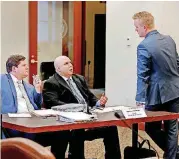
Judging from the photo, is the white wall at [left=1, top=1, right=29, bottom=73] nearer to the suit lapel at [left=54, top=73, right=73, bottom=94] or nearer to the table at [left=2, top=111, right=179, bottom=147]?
the suit lapel at [left=54, top=73, right=73, bottom=94]

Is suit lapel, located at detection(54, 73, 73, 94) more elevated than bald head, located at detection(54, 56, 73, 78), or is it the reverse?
bald head, located at detection(54, 56, 73, 78)

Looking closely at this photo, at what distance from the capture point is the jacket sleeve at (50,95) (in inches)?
157

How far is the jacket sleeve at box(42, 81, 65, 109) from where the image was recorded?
4000 millimetres

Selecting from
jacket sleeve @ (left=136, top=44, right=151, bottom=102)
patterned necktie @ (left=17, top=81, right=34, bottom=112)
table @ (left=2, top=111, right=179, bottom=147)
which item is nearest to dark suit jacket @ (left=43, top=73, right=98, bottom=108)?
patterned necktie @ (left=17, top=81, right=34, bottom=112)

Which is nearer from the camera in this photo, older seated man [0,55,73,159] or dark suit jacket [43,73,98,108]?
older seated man [0,55,73,159]

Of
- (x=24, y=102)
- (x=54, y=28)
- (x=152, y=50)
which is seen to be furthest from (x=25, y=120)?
(x=54, y=28)

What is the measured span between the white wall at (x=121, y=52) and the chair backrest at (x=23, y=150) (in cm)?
482

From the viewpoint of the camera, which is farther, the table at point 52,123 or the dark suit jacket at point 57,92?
the dark suit jacket at point 57,92

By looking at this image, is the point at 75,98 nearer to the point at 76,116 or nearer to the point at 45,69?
the point at 76,116

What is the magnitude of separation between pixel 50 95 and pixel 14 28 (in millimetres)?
2666

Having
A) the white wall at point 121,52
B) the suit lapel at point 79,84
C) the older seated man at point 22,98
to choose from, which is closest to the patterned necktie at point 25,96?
the older seated man at point 22,98

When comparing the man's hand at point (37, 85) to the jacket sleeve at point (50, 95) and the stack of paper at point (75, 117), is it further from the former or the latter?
the stack of paper at point (75, 117)

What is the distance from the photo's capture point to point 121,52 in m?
6.47

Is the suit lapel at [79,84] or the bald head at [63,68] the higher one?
the bald head at [63,68]
